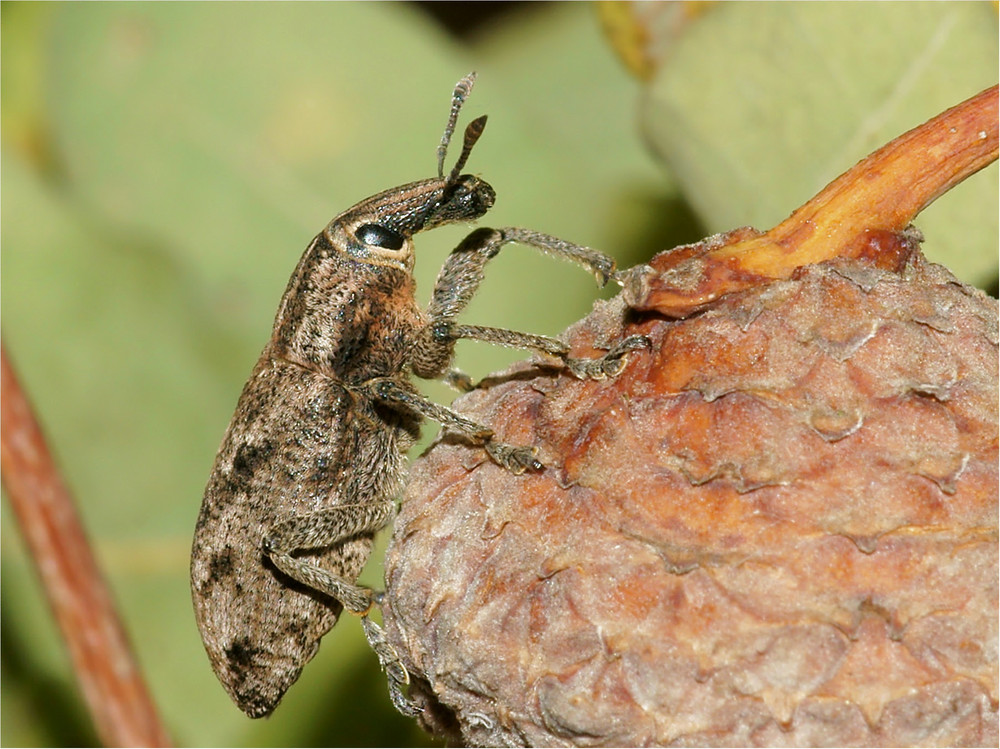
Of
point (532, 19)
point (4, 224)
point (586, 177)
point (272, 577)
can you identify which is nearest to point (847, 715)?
point (272, 577)

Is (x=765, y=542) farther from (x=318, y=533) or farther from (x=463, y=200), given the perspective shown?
(x=463, y=200)

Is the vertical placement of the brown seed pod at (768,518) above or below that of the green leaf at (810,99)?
below

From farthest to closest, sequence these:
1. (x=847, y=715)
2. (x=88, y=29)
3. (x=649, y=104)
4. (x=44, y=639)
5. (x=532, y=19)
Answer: (x=532, y=19), (x=88, y=29), (x=44, y=639), (x=649, y=104), (x=847, y=715)

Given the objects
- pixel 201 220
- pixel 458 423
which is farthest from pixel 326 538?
pixel 201 220

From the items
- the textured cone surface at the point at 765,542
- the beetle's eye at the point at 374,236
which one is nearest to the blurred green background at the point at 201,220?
the beetle's eye at the point at 374,236

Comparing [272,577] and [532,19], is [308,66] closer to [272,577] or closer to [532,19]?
[532,19]

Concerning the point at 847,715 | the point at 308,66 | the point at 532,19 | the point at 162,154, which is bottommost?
the point at 847,715

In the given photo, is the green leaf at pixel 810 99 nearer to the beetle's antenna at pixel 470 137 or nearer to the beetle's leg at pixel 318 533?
the beetle's antenna at pixel 470 137
